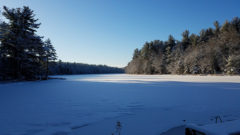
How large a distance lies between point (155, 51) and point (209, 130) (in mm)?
43889

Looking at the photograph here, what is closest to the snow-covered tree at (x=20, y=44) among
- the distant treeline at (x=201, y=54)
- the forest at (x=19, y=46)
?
the forest at (x=19, y=46)

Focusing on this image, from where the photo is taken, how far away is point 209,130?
3.86ft

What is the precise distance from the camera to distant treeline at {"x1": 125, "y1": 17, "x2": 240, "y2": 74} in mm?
21125

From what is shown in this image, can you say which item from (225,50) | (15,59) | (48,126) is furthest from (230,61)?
(15,59)

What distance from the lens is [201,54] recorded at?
24938 millimetres

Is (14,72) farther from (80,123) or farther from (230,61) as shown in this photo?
(230,61)

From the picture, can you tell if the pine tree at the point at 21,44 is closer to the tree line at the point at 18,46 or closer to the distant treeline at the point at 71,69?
the tree line at the point at 18,46

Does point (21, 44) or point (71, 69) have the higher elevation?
point (21, 44)

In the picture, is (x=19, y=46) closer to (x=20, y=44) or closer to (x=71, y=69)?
(x=20, y=44)

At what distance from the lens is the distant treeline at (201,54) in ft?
69.3

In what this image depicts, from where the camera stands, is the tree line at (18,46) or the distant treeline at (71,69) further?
the distant treeline at (71,69)

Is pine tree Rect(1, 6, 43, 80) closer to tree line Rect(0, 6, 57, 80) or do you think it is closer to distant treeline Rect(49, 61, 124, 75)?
tree line Rect(0, 6, 57, 80)

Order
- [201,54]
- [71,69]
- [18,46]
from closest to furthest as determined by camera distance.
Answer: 1. [18,46]
2. [201,54]
3. [71,69]

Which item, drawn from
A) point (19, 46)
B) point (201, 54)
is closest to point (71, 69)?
point (19, 46)
